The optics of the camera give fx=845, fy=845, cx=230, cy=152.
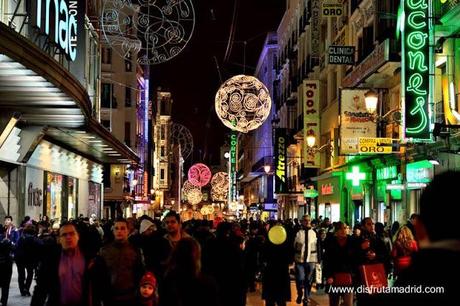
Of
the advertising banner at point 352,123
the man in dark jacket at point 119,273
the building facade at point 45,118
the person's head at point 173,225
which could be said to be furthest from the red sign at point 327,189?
the man in dark jacket at point 119,273

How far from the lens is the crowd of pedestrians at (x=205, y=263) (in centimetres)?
296

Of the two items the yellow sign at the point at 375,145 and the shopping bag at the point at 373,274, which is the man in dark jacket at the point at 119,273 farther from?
the yellow sign at the point at 375,145

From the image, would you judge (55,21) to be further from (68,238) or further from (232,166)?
(232,166)

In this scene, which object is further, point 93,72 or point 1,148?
point 93,72

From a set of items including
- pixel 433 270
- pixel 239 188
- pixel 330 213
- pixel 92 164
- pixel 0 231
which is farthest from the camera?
pixel 239 188

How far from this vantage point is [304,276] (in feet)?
59.2

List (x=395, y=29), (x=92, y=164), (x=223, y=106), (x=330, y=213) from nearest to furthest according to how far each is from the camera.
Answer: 1. (x=395, y=29)
2. (x=223, y=106)
3. (x=330, y=213)
4. (x=92, y=164)

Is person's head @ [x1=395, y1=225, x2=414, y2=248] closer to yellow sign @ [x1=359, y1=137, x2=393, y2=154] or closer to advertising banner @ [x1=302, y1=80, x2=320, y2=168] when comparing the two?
yellow sign @ [x1=359, y1=137, x2=393, y2=154]

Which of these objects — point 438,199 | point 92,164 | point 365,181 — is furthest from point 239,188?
point 438,199

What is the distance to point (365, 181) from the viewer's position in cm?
3384

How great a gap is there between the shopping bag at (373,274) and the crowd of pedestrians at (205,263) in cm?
3

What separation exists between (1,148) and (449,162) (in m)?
12.6

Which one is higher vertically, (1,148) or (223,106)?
(223,106)

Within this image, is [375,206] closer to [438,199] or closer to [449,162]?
[449,162]
